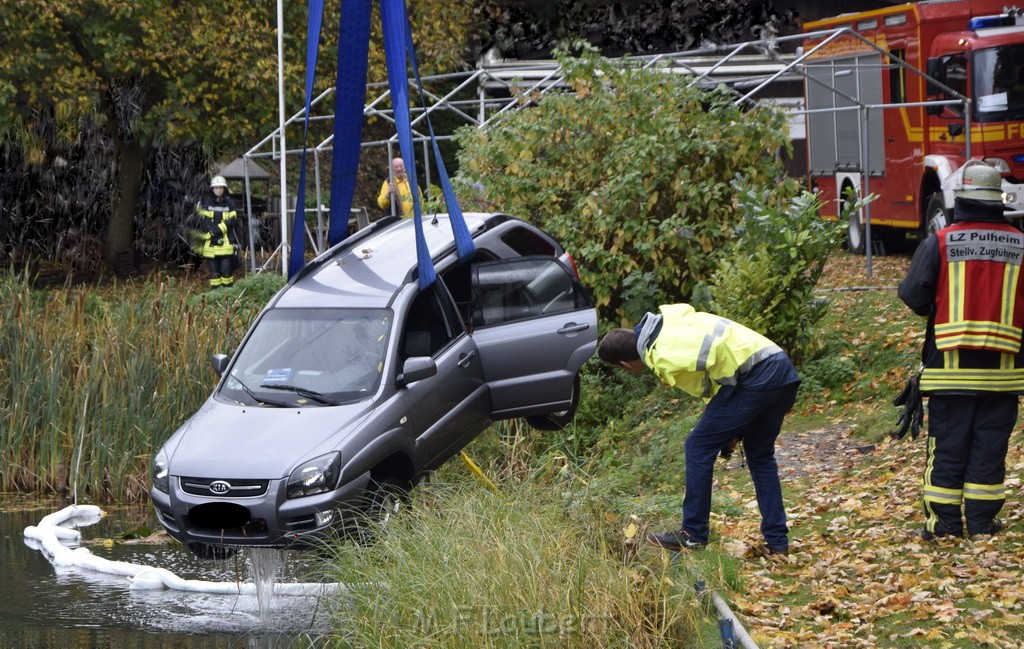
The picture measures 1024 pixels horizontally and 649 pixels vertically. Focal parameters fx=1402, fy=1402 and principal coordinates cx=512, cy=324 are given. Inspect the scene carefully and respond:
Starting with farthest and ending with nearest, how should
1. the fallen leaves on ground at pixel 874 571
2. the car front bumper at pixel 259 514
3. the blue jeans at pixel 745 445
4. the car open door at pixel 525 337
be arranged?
the car open door at pixel 525 337, the car front bumper at pixel 259 514, the blue jeans at pixel 745 445, the fallen leaves on ground at pixel 874 571

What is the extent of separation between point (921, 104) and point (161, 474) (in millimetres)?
10191

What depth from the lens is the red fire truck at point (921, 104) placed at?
655 inches

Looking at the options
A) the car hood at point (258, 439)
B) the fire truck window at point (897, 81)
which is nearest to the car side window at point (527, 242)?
the car hood at point (258, 439)

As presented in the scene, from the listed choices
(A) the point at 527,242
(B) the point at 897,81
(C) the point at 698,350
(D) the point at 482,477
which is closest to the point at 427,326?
(D) the point at 482,477

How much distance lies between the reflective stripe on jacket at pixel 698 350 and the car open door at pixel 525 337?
9.08 feet

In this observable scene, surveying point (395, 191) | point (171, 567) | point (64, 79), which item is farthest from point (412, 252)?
point (64, 79)

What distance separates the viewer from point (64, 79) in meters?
23.3

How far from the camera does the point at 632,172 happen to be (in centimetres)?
1319

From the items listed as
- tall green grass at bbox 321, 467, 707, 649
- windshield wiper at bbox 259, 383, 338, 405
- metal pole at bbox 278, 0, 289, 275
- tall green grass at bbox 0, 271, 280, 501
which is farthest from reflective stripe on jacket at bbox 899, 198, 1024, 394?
metal pole at bbox 278, 0, 289, 275

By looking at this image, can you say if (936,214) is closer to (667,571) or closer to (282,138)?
(282,138)

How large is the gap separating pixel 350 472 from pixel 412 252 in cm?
231

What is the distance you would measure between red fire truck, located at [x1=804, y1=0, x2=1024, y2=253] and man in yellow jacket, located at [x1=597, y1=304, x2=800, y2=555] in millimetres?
7174

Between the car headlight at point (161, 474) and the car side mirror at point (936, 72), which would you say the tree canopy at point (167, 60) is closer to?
the car side mirror at point (936, 72)

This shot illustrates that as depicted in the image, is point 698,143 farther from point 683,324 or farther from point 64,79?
point 64,79
